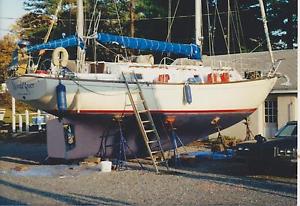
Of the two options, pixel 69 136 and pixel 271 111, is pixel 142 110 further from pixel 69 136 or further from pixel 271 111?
pixel 271 111

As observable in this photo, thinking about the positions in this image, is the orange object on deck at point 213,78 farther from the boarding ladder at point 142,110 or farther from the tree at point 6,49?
the tree at point 6,49

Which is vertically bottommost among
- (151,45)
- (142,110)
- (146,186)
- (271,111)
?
(146,186)

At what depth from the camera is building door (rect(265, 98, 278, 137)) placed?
1973cm

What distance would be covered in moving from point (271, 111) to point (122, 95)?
7756mm

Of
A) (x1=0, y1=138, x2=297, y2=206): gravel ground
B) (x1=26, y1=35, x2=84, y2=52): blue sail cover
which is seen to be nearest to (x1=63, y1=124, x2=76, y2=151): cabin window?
(x1=0, y1=138, x2=297, y2=206): gravel ground

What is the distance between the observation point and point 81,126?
14.5 metres

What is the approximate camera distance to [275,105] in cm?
1986

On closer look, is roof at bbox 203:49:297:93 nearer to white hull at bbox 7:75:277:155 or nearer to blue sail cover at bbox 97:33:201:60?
blue sail cover at bbox 97:33:201:60

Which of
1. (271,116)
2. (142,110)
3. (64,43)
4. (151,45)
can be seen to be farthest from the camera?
(271,116)

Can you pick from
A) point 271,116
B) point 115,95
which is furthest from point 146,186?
point 271,116

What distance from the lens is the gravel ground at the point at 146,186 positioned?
8734mm

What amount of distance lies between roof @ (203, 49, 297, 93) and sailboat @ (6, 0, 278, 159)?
8.97 feet

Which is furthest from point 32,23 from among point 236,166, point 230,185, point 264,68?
point 230,185

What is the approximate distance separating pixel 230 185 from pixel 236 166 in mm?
3021
